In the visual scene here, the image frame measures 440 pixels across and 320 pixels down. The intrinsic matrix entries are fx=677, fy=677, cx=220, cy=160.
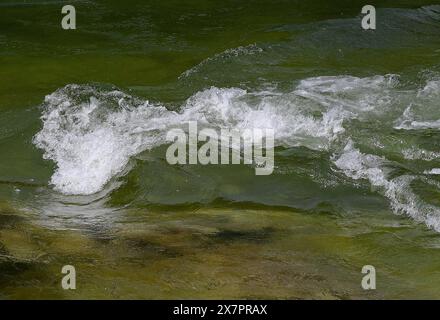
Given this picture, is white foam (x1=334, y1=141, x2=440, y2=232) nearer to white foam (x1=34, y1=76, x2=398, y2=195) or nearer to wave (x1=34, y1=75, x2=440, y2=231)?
wave (x1=34, y1=75, x2=440, y2=231)

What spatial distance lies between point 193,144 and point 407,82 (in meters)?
3.14

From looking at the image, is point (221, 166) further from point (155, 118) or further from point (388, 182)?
point (388, 182)

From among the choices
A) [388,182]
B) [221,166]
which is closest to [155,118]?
[221,166]

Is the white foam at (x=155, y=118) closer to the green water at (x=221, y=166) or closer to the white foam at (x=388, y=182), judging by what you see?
the green water at (x=221, y=166)

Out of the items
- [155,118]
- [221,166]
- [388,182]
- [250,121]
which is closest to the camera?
[388,182]

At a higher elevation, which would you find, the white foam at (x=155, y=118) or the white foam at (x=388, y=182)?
the white foam at (x=155, y=118)

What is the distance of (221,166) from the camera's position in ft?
22.5

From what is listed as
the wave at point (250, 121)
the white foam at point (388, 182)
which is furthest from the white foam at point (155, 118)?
the white foam at point (388, 182)

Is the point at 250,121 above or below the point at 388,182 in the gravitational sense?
above

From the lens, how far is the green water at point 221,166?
500cm

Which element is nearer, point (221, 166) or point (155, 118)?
point (221, 166)

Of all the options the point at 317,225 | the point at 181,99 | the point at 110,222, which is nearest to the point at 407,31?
the point at 181,99

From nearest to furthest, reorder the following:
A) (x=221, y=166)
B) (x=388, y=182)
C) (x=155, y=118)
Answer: (x=388, y=182)
(x=221, y=166)
(x=155, y=118)
